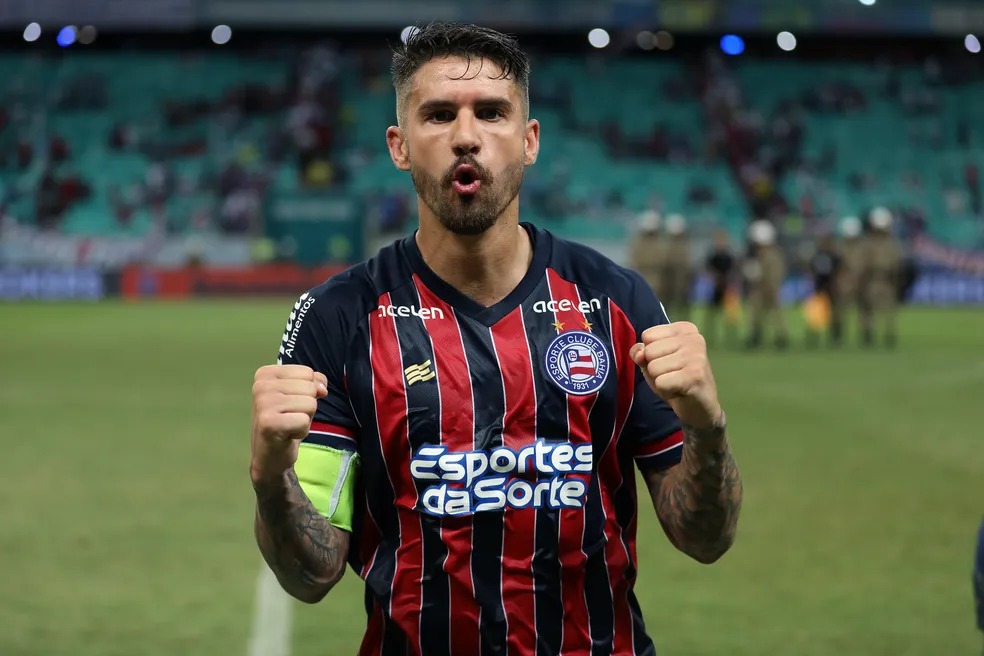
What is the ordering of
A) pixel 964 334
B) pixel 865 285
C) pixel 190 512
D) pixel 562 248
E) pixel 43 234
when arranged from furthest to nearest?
pixel 43 234, pixel 964 334, pixel 865 285, pixel 190 512, pixel 562 248

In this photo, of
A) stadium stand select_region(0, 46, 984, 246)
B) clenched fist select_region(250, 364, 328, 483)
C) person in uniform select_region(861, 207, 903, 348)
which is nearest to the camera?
clenched fist select_region(250, 364, 328, 483)

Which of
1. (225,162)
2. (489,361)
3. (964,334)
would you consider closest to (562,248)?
(489,361)

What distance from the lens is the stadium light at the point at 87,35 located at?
141 ft

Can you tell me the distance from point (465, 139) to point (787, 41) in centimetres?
4450

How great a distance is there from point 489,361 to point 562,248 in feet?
1.28

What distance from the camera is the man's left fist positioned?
8.81 feet

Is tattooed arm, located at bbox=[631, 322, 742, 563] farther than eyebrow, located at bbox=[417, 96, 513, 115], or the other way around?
eyebrow, located at bbox=[417, 96, 513, 115]

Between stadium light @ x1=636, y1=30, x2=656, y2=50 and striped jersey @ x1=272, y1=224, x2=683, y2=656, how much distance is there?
4235 centimetres

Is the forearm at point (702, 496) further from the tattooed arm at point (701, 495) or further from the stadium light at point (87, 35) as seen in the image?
the stadium light at point (87, 35)

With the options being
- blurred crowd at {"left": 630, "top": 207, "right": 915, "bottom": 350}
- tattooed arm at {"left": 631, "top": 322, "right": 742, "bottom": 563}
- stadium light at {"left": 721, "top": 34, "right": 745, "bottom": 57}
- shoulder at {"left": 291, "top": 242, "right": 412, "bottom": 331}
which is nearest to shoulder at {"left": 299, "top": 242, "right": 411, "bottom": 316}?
shoulder at {"left": 291, "top": 242, "right": 412, "bottom": 331}

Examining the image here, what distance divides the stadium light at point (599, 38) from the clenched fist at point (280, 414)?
42686 mm

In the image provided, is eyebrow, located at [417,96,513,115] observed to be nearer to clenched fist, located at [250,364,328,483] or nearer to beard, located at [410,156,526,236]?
beard, located at [410,156,526,236]

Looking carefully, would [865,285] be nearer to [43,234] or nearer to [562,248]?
[562,248]

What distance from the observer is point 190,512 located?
855 cm
